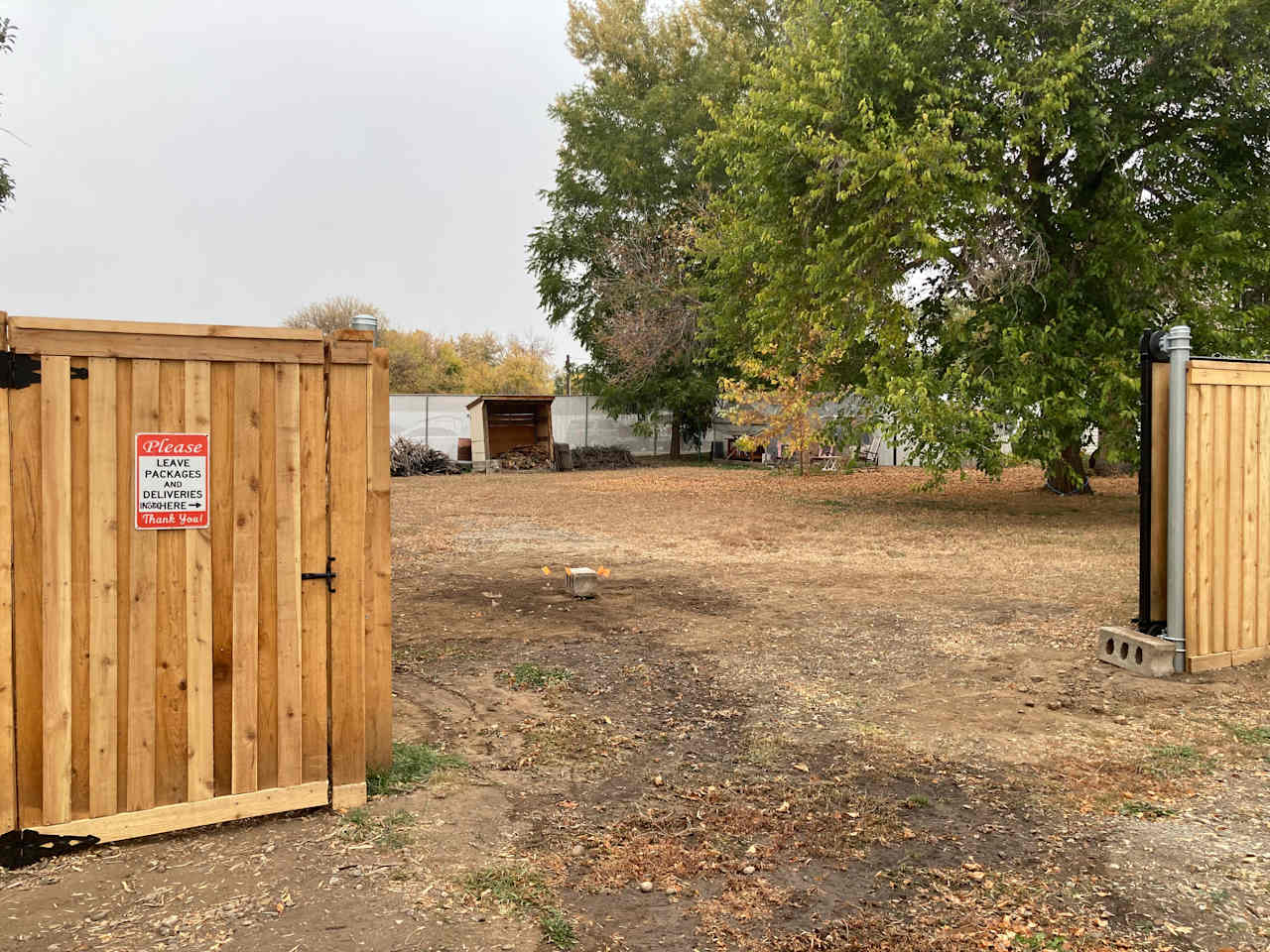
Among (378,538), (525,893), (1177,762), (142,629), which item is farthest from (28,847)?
(1177,762)

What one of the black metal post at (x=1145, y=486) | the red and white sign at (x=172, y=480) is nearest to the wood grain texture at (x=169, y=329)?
the red and white sign at (x=172, y=480)

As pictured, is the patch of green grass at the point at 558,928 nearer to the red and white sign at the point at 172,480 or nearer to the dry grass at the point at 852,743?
the dry grass at the point at 852,743

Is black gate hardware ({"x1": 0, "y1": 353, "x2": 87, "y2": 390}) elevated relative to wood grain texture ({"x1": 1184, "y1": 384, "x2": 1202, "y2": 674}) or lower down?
elevated

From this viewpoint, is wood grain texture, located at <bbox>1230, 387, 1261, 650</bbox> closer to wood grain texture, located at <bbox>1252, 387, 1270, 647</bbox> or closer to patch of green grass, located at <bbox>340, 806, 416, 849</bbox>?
wood grain texture, located at <bbox>1252, 387, 1270, 647</bbox>

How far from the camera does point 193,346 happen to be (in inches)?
136

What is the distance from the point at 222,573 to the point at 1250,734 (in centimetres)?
489

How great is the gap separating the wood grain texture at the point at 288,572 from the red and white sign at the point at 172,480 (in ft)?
0.88

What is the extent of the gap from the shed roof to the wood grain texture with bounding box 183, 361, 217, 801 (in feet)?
74.7

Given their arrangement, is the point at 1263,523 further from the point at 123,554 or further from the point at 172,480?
the point at 123,554

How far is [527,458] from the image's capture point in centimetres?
2752

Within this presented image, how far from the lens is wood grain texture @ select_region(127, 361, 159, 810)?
341cm

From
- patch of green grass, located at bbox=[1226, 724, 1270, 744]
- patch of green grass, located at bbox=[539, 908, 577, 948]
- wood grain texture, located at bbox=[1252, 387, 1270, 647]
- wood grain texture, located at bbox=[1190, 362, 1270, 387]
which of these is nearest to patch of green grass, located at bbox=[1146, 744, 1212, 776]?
patch of green grass, located at bbox=[1226, 724, 1270, 744]

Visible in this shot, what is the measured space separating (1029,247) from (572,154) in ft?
73.2

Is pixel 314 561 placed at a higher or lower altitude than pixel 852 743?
higher
